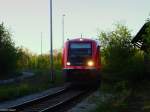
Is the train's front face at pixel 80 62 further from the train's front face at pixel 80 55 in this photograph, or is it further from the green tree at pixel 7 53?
the green tree at pixel 7 53

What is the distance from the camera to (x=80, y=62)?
120 feet

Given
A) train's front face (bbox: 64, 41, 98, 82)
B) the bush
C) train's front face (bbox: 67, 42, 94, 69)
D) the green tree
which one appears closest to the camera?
the bush

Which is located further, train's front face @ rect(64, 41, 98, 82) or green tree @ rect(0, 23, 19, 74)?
green tree @ rect(0, 23, 19, 74)

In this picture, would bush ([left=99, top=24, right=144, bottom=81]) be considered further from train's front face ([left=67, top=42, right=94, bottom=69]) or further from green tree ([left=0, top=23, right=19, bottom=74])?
green tree ([left=0, top=23, right=19, bottom=74])

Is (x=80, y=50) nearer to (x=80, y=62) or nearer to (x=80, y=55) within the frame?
(x=80, y=55)

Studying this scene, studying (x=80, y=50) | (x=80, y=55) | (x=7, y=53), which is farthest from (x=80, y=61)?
(x=7, y=53)

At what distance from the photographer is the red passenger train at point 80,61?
36.3m

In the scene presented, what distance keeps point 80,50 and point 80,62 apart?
0.78 m

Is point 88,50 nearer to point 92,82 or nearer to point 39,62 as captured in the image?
point 92,82

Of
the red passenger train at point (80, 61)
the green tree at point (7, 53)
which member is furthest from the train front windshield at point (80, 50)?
the green tree at point (7, 53)

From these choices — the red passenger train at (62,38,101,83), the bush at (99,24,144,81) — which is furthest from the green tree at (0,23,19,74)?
the red passenger train at (62,38,101,83)

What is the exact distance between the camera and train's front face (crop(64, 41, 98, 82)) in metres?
36.3

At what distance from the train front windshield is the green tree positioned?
71.7 ft

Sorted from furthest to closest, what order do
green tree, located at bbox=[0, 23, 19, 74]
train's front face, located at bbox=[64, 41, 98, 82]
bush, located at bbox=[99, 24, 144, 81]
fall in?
green tree, located at bbox=[0, 23, 19, 74] → train's front face, located at bbox=[64, 41, 98, 82] → bush, located at bbox=[99, 24, 144, 81]
